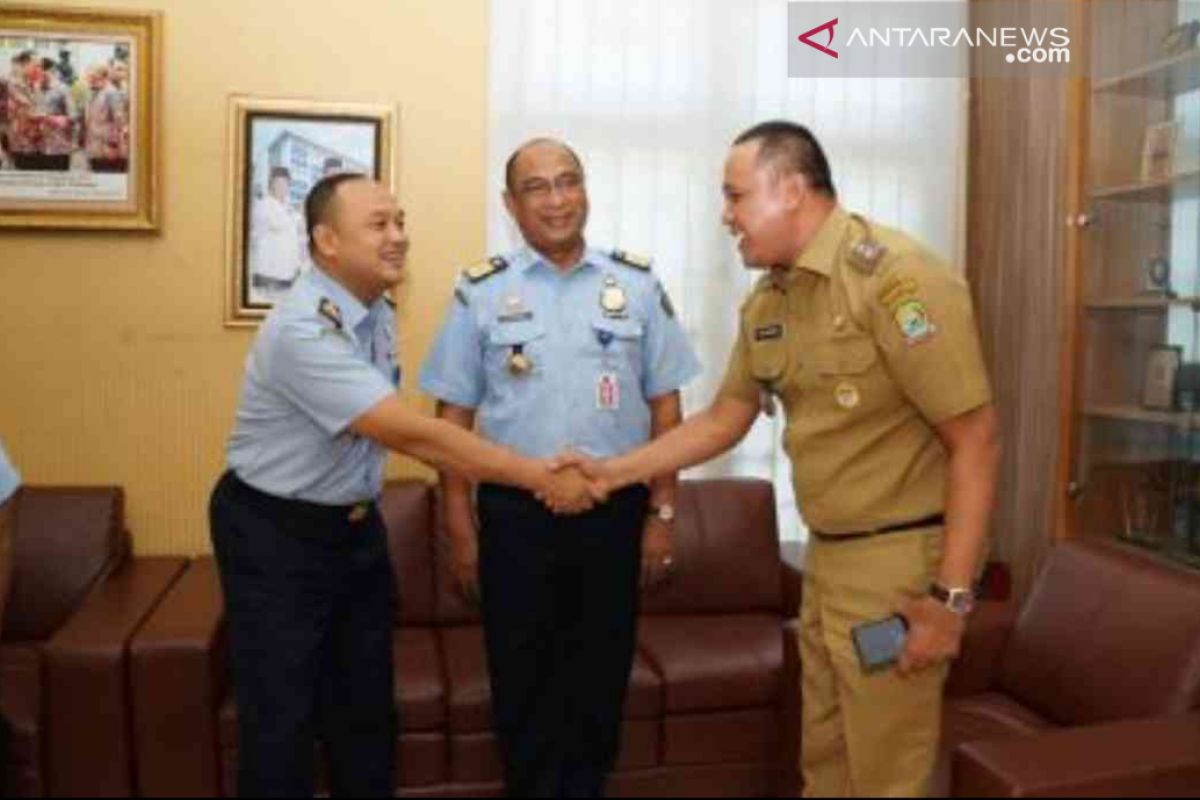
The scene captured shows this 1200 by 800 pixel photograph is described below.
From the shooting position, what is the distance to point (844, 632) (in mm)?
1640

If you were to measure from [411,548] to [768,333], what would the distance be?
4.91 feet

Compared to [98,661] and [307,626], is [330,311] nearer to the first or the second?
[307,626]

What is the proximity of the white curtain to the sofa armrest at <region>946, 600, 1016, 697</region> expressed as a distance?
37.2 inches

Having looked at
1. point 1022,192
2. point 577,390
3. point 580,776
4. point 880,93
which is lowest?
point 580,776

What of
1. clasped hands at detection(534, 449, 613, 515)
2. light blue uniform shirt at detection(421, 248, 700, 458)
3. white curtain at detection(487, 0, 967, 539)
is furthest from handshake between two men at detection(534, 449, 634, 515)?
white curtain at detection(487, 0, 967, 539)

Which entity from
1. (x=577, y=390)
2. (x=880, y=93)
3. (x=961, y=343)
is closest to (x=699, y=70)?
(x=880, y=93)

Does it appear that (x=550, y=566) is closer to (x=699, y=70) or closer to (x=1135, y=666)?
(x=1135, y=666)

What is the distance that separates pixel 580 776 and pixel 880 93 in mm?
2474

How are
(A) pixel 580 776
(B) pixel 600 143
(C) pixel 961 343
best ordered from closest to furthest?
(C) pixel 961 343, (A) pixel 580 776, (B) pixel 600 143

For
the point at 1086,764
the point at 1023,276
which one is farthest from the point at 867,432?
the point at 1023,276

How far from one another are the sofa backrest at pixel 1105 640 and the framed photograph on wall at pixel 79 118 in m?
2.41

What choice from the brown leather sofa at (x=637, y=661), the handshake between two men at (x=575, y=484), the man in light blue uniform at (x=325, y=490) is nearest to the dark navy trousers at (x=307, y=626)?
the man in light blue uniform at (x=325, y=490)

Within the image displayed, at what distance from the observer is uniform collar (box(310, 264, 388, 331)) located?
1.88m

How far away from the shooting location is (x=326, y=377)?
1.78m
